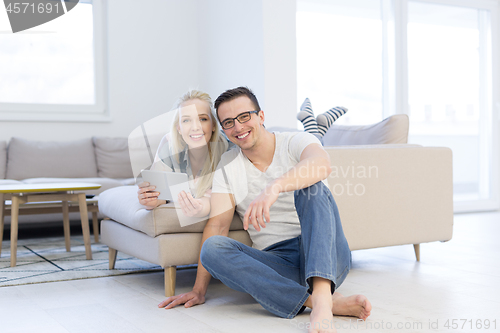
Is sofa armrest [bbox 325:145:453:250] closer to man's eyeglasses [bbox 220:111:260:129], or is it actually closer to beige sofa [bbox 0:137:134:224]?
man's eyeglasses [bbox 220:111:260:129]

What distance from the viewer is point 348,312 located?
1.62m

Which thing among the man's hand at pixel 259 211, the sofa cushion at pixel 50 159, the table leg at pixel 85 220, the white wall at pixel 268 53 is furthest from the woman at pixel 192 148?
the sofa cushion at pixel 50 159

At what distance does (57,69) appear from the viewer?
482 centimetres

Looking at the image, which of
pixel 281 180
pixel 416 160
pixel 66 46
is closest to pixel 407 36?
pixel 416 160

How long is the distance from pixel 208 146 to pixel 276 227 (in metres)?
0.43

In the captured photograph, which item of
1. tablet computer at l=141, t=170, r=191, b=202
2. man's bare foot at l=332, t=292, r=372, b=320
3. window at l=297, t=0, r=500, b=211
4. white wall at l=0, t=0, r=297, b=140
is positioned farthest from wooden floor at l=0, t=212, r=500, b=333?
window at l=297, t=0, r=500, b=211

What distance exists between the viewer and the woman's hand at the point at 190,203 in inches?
73.1

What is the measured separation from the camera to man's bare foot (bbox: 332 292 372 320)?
1.57 m

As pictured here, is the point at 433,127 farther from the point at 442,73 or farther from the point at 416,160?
the point at 416,160

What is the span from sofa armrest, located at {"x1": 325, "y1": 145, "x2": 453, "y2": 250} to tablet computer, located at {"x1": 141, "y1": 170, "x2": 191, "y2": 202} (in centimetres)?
75

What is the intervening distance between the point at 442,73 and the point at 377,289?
3901 mm

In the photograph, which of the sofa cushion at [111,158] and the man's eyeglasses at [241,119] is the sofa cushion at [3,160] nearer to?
the sofa cushion at [111,158]

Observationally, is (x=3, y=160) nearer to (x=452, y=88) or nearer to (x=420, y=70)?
(x=420, y=70)

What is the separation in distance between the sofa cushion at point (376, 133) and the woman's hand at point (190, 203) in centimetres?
123
